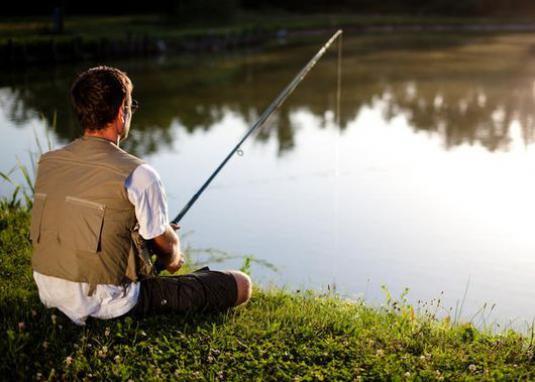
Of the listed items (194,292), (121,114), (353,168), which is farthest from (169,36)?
(121,114)

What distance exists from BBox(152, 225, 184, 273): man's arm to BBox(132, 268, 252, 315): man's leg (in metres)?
A: 0.16

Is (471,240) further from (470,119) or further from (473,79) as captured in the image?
(473,79)

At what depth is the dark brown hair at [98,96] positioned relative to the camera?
2.64 meters

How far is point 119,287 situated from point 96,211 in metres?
0.35

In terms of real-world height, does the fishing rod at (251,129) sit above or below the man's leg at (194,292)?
above

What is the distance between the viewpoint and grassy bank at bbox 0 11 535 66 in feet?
51.0

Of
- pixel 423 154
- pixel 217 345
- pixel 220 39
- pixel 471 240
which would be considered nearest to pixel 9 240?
pixel 217 345

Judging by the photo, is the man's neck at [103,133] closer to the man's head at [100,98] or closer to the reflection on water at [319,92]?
A: the man's head at [100,98]

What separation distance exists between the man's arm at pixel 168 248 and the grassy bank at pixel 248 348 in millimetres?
288

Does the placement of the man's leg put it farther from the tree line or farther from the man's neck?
the tree line

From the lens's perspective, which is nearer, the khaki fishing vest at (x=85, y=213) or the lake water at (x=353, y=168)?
the khaki fishing vest at (x=85, y=213)

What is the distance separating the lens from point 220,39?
821 inches

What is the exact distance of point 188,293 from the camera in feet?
10.2

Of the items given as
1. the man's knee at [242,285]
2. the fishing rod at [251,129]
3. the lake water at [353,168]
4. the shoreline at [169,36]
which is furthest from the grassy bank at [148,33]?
the man's knee at [242,285]
